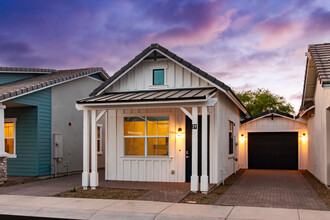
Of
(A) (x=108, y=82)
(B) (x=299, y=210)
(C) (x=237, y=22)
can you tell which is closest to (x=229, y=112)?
(C) (x=237, y=22)

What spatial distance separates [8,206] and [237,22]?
10.8 meters

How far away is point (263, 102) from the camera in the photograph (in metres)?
46.1

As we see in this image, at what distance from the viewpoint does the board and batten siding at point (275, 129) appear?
62.5 ft

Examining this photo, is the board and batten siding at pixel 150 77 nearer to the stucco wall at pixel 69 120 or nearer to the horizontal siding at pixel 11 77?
the stucco wall at pixel 69 120

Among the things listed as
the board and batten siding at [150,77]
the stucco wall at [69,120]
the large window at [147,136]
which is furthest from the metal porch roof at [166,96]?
the stucco wall at [69,120]

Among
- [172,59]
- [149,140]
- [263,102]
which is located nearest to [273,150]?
[149,140]

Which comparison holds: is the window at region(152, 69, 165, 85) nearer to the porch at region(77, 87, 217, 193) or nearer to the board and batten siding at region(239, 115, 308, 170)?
the porch at region(77, 87, 217, 193)

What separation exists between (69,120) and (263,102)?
33.8 meters

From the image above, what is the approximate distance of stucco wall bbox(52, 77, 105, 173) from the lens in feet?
52.6

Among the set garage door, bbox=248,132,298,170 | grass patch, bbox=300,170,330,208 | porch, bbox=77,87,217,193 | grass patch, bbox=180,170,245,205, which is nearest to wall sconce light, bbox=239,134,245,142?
garage door, bbox=248,132,298,170

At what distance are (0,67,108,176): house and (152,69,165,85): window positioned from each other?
478cm

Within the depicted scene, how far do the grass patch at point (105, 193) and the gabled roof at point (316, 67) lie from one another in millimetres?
5865

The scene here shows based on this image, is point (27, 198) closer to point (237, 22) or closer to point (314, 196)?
point (314, 196)

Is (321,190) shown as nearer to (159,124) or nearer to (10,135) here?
(159,124)
